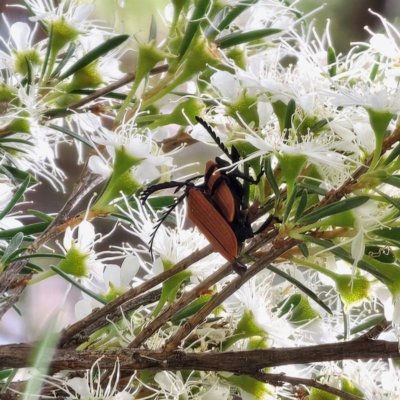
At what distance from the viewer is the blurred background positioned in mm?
736

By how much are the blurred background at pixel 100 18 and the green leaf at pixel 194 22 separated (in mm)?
70

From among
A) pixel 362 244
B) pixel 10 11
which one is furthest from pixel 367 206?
pixel 10 11

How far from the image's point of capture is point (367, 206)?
A: 35cm

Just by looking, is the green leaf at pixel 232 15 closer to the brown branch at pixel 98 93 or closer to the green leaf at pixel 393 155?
the brown branch at pixel 98 93

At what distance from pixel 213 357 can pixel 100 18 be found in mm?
666

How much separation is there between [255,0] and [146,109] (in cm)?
15

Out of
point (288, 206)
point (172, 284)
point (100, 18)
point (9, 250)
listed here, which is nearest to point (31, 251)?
point (9, 250)

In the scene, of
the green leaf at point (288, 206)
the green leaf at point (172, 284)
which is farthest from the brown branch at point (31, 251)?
the green leaf at point (288, 206)

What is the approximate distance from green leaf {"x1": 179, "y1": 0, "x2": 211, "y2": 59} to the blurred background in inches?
2.8

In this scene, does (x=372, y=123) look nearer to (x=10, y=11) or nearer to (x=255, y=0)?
(x=255, y=0)

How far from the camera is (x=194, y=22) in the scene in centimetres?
44

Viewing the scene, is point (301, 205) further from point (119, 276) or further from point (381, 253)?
point (119, 276)

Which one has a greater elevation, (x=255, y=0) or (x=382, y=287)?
(x=255, y=0)

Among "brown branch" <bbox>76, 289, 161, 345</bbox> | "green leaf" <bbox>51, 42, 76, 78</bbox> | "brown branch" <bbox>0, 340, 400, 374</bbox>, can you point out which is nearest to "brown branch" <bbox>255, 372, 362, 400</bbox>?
"brown branch" <bbox>0, 340, 400, 374</bbox>
